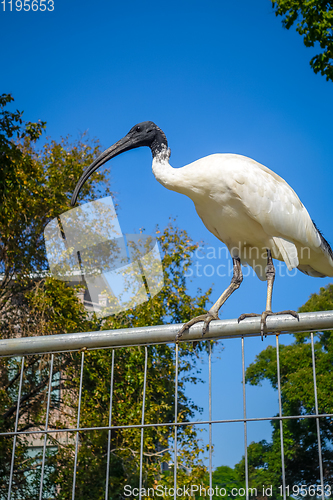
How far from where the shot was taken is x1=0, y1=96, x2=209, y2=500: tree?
7148 millimetres

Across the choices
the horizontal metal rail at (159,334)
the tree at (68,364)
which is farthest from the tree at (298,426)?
the horizontal metal rail at (159,334)

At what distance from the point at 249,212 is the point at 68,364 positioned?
19.4 feet

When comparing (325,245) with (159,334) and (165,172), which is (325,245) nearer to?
(165,172)

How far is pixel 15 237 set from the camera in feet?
28.7

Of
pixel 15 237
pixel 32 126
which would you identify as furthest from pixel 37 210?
pixel 32 126

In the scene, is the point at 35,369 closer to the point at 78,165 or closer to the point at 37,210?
the point at 37,210

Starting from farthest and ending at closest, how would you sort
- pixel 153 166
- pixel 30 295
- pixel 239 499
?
pixel 30 295, pixel 239 499, pixel 153 166

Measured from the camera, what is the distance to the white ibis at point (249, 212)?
10.7ft

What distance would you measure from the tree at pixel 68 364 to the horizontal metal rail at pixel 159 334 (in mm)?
4876

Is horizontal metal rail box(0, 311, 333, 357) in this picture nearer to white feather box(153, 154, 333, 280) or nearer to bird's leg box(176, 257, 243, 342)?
bird's leg box(176, 257, 243, 342)

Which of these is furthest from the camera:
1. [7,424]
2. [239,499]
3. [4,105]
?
[7,424]

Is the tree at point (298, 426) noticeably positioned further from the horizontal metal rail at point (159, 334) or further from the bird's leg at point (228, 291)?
the horizontal metal rail at point (159, 334)

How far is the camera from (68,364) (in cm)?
827

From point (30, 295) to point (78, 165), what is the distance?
8.49 ft
